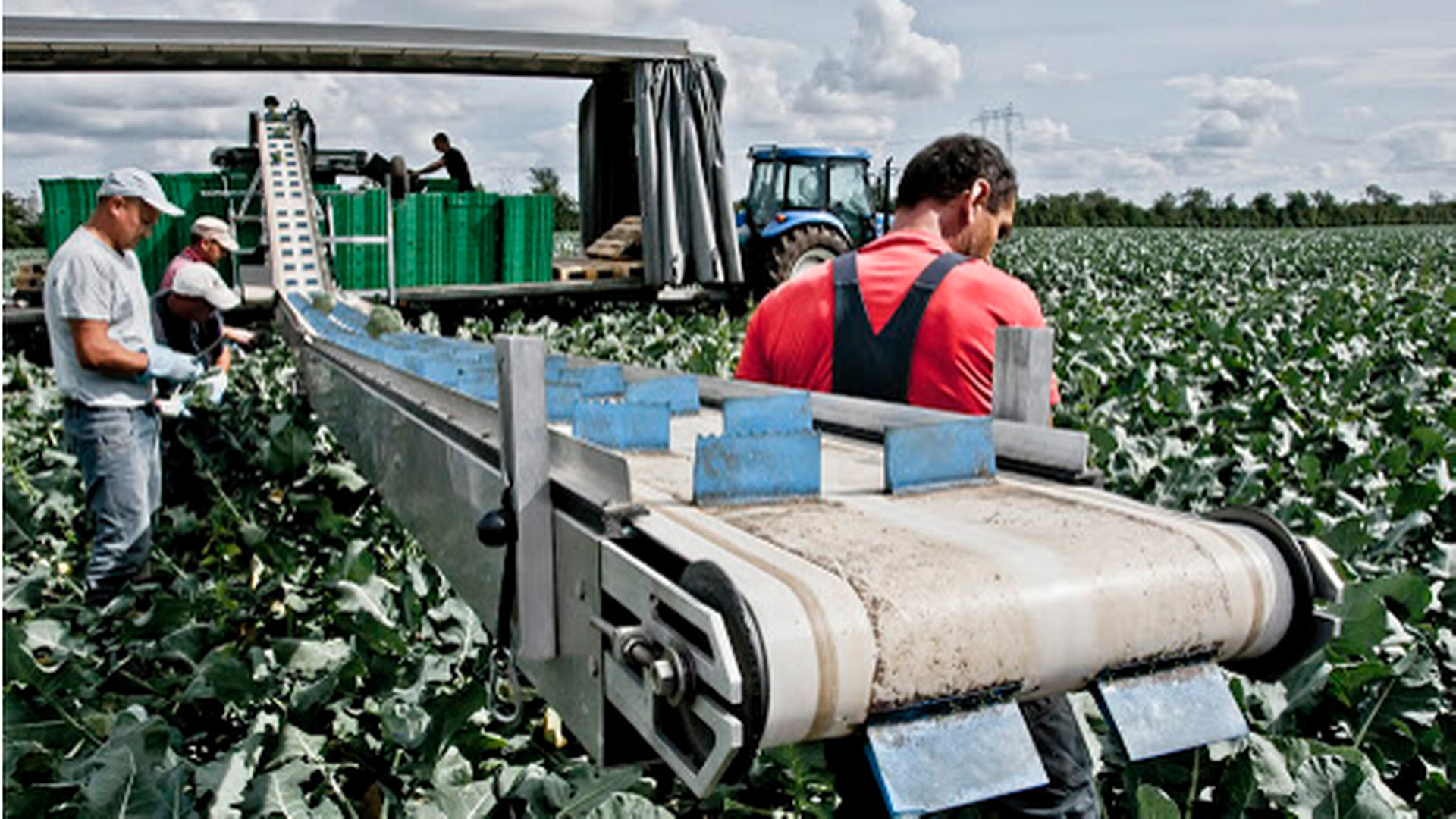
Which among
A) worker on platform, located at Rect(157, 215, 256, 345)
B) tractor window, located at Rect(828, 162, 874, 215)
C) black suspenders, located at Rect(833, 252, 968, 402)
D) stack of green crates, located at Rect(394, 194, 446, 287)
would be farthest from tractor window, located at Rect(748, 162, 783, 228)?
Answer: black suspenders, located at Rect(833, 252, 968, 402)

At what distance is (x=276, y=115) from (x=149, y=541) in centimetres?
873

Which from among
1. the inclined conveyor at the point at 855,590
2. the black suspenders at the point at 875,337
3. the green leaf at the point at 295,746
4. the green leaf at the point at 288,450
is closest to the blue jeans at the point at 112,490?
the green leaf at the point at 288,450

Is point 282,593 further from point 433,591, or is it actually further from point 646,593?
point 646,593

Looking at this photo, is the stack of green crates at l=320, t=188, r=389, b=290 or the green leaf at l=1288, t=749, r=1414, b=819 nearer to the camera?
the green leaf at l=1288, t=749, r=1414, b=819

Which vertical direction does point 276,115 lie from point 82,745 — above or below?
above

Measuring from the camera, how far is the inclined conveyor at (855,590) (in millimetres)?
1203

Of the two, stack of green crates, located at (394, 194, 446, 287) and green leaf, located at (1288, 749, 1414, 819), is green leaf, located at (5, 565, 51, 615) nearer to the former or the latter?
green leaf, located at (1288, 749, 1414, 819)

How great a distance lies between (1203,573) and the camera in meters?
1.38

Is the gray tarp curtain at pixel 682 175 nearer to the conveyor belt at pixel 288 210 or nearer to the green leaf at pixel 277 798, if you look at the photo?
the conveyor belt at pixel 288 210

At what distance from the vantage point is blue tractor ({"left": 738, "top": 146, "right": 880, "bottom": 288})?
628 inches

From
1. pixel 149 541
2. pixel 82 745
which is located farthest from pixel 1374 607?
pixel 149 541

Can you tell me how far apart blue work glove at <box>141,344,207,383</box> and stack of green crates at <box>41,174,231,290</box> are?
7.28 metres

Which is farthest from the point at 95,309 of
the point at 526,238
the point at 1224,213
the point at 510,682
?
the point at 1224,213

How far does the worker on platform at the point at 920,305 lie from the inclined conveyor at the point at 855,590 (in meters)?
0.82
